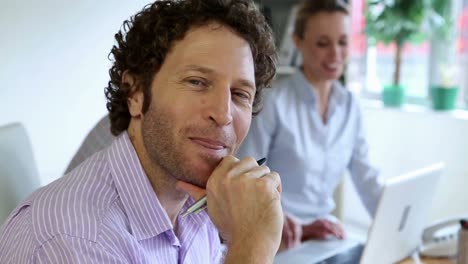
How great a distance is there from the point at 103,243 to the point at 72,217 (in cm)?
6

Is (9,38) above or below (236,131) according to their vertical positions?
above

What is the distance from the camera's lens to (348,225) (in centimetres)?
423

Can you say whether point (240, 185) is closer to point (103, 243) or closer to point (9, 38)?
point (103, 243)

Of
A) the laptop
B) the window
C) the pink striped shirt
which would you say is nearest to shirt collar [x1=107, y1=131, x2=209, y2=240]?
the pink striped shirt

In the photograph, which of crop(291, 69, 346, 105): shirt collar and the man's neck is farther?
crop(291, 69, 346, 105): shirt collar

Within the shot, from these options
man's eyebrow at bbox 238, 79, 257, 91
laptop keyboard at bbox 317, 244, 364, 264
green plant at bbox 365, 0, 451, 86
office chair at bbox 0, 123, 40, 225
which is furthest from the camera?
A: green plant at bbox 365, 0, 451, 86

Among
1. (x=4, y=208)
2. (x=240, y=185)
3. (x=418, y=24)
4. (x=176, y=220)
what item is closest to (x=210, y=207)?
(x=240, y=185)

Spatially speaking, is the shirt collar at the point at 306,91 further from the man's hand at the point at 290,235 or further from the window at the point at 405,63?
the window at the point at 405,63

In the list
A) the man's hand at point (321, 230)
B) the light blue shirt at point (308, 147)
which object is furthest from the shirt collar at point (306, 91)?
the man's hand at point (321, 230)

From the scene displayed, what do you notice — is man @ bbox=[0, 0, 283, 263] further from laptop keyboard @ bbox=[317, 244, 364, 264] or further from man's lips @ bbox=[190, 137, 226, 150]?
laptop keyboard @ bbox=[317, 244, 364, 264]

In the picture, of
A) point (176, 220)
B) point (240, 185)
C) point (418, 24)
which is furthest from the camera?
point (418, 24)

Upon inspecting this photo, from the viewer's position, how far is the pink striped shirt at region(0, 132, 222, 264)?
86 centimetres

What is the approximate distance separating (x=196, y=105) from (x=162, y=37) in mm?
166

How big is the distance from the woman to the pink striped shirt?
3.32 feet
